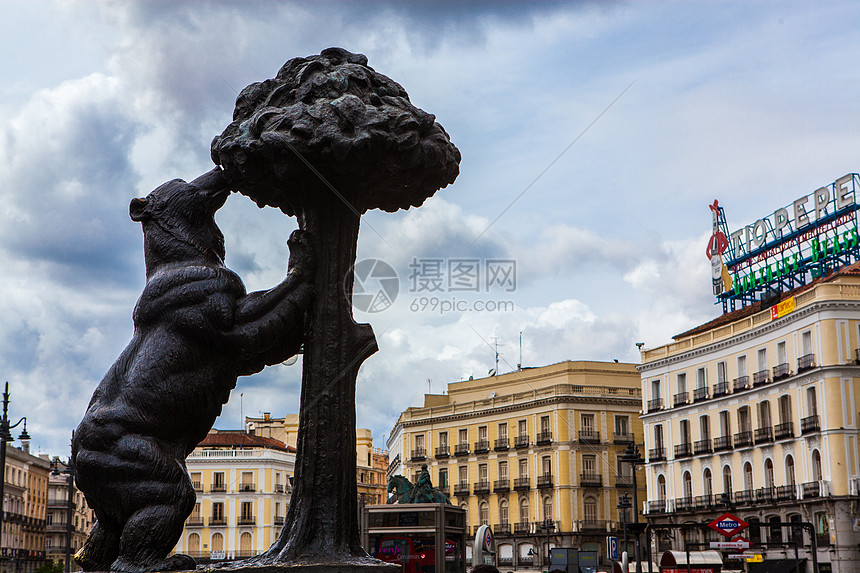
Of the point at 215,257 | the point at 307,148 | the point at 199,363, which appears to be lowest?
the point at 199,363

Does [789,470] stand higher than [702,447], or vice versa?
[702,447]

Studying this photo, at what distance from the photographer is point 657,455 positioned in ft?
161

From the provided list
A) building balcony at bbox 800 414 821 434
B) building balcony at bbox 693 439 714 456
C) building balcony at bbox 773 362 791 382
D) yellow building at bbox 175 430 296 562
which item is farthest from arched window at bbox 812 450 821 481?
yellow building at bbox 175 430 296 562

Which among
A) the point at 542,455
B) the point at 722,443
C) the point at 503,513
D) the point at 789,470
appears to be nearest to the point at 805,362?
the point at 789,470

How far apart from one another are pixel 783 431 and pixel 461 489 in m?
25.8

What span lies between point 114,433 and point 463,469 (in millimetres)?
59148

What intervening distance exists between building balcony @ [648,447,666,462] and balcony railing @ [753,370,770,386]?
7735mm

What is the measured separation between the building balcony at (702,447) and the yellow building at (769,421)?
7 centimetres

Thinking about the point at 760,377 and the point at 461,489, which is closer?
the point at 760,377

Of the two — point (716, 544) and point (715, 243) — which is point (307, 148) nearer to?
point (716, 544)

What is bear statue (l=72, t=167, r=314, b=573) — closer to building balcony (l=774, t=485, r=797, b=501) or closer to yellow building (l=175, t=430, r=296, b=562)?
building balcony (l=774, t=485, r=797, b=501)

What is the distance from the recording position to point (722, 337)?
A: 149 feet

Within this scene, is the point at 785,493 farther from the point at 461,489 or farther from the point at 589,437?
the point at 461,489

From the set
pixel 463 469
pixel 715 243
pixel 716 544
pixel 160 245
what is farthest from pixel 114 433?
pixel 463 469
